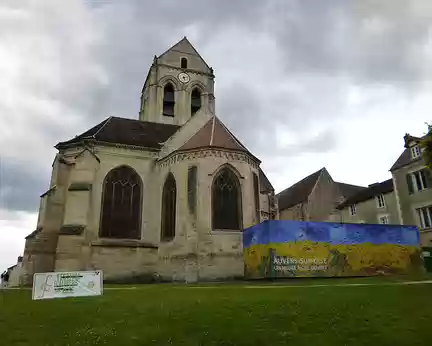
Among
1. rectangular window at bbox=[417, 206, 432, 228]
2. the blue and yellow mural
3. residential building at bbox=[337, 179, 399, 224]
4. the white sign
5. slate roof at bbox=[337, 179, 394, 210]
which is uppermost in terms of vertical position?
slate roof at bbox=[337, 179, 394, 210]

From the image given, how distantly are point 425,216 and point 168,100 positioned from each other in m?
25.9

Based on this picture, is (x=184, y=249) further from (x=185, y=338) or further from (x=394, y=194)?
(x=394, y=194)

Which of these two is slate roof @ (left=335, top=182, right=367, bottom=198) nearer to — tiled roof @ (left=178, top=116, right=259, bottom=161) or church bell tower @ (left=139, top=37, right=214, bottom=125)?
church bell tower @ (left=139, top=37, right=214, bottom=125)

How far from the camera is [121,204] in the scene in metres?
25.4

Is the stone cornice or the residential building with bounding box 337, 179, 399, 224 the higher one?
the stone cornice

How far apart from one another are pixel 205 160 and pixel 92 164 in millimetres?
7746

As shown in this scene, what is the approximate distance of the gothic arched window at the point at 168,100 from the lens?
1452 inches

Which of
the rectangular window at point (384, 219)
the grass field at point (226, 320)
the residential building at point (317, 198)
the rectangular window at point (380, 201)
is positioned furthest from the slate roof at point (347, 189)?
the grass field at point (226, 320)

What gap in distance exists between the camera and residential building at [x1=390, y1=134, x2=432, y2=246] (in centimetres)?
2908

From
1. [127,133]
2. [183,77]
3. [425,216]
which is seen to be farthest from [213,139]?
[425,216]

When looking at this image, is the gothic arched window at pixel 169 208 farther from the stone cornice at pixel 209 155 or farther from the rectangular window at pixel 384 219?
the rectangular window at pixel 384 219

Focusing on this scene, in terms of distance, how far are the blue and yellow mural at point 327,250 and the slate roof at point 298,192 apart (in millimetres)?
20792

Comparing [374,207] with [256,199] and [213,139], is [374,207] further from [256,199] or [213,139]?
[213,139]

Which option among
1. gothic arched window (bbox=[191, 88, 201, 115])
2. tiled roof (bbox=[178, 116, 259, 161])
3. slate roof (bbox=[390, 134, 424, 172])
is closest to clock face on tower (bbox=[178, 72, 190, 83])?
gothic arched window (bbox=[191, 88, 201, 115])
